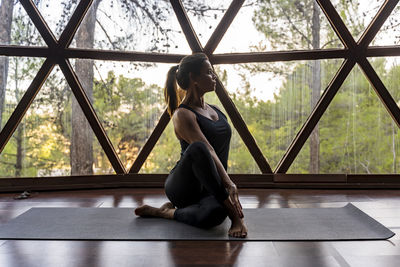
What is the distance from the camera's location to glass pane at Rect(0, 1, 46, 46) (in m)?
4.91

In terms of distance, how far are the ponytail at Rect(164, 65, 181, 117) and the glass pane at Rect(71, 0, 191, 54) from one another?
193 cm

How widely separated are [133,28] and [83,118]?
1.30m

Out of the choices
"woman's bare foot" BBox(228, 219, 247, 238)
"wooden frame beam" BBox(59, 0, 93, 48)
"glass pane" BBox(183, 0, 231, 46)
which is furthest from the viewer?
"glass pane" BBox(183, 0, 231, 46)

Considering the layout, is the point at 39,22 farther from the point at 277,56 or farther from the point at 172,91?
the point at 277,56

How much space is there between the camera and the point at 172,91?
3387 millimetres

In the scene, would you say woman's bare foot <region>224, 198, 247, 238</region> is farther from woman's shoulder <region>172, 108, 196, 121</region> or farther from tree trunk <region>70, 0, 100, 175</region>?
tree trunk <region>70, 0, 100, 175</region>


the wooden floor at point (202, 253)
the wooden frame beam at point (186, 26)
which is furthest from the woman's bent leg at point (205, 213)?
the wooden frame beam at point (186, 26)

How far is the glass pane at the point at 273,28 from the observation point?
515cm

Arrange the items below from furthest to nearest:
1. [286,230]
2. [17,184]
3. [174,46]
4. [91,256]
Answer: [174,46] → [17,184] → [286,230] → [91,256]

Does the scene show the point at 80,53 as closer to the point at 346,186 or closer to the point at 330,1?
the point at 330,1

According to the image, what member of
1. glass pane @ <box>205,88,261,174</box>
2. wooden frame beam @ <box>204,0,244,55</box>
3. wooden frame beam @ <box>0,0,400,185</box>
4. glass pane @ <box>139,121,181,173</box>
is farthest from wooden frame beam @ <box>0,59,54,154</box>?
glass pane @ <box>205,88,261,174</box>

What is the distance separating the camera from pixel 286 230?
118 inches

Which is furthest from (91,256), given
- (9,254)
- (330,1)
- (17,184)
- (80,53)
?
(330,1)

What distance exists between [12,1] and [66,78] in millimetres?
1119
